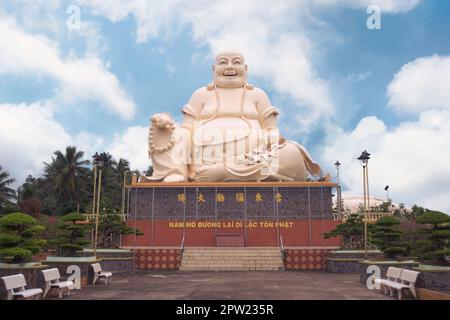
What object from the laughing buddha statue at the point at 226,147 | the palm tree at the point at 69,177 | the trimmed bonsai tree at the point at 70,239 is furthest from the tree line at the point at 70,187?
the trimmed bonsai tree at the point at 70,239

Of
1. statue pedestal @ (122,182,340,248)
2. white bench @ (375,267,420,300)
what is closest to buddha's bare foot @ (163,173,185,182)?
statue pedestal @ (122,182,340,248)

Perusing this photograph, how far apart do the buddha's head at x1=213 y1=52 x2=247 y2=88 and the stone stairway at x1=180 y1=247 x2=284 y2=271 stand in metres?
8.78

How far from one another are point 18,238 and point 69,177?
25.0m

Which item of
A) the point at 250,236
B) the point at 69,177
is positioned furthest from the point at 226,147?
the point at 69,177

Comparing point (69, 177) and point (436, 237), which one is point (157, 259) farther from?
point (69, 177)

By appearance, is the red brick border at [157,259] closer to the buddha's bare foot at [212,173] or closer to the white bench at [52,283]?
the buddha's bare foot at [212,173]

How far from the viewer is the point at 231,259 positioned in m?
15.7

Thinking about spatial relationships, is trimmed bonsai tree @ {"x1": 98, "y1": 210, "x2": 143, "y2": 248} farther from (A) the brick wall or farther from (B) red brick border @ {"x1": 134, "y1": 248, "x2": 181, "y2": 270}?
(A) the brick wall

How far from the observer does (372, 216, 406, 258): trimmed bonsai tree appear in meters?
10.8

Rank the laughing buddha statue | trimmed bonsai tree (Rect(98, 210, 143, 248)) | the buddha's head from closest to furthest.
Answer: trimmed bonsai tree (Rect(98, 210, 143, 248)) < the laughing buddha statue < the buddha's head

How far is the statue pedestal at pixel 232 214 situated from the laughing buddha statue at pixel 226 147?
2.60ft

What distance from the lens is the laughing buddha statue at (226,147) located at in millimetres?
19266

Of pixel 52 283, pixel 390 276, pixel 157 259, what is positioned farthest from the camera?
pixel 157 259
